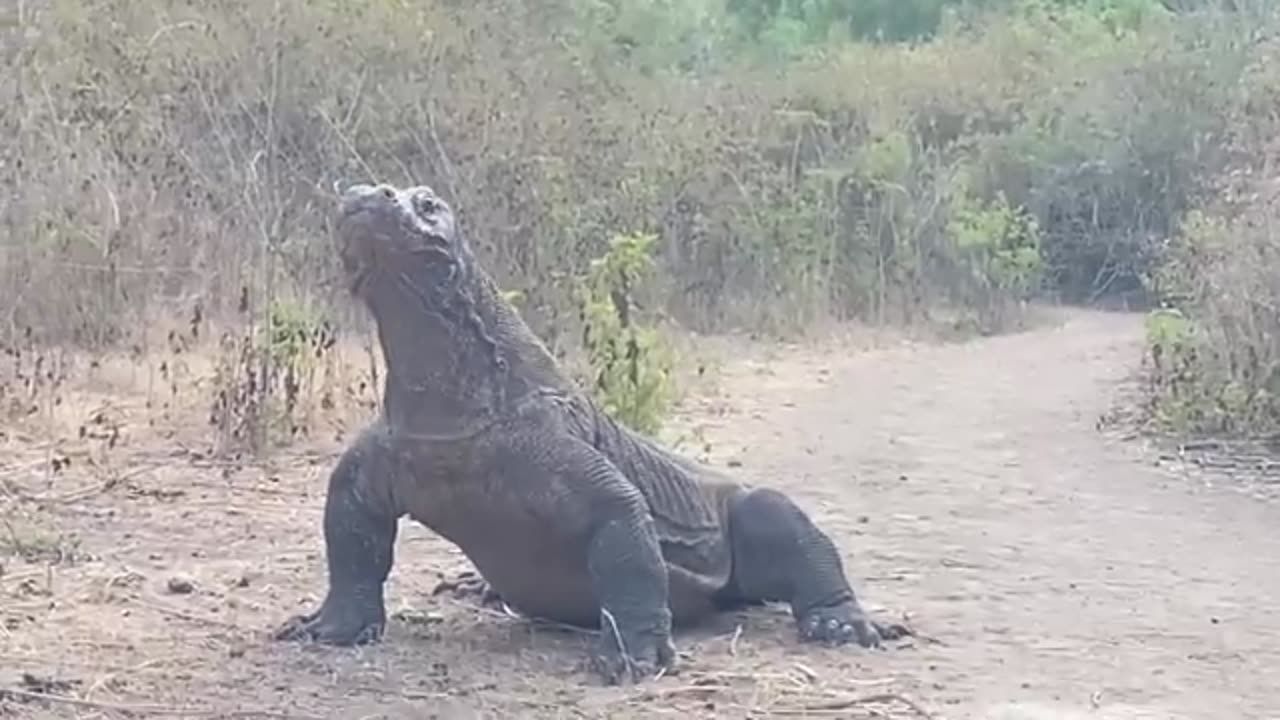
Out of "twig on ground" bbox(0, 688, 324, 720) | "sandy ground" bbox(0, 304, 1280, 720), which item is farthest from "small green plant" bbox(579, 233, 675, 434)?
"twig on ground" bbox(0, 688, 324, 720)

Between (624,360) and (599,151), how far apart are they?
499cm

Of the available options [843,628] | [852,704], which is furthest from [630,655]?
[843,628]

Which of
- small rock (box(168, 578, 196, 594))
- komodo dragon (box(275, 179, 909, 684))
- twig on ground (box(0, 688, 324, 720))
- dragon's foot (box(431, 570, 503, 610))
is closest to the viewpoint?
twig on ground (box(0, 688, 324, 720))

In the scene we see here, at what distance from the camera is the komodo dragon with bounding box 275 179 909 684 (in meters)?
5.62

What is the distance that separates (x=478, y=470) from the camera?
5699mm

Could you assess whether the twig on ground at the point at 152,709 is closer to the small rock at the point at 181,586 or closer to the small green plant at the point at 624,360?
the small rock at the point at 181,586

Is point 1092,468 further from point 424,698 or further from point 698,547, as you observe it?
point 424,698

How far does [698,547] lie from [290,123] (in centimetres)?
703

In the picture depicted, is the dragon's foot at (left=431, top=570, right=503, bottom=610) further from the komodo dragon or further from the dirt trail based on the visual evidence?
the dirt trail

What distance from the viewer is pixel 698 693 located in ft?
18.2

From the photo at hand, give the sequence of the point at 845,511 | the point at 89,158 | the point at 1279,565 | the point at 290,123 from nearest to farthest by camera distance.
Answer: the point at 1279,565 → the point at 845,511 → the point at 89,158 → the point at 290,123

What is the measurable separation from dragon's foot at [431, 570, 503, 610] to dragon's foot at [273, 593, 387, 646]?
523 mm

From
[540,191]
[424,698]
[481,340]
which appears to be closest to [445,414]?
[481,340]

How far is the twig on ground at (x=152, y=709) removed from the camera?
205 inches
